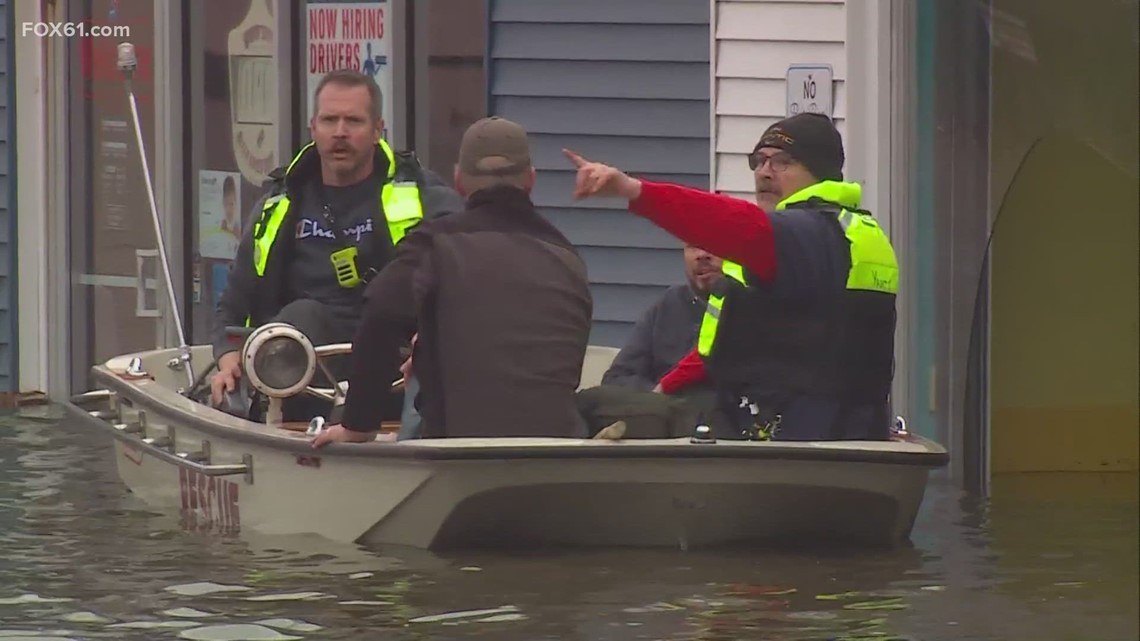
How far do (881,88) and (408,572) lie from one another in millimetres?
3220

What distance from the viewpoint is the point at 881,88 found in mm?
10305

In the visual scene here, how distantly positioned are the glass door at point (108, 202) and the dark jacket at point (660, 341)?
4.93 metres

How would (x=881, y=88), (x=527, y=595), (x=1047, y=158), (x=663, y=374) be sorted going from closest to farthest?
(x=527, y=595), (x=663, y=374), (x=881, y=88), (x=1047, y=158)

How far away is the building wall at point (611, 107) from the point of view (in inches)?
459

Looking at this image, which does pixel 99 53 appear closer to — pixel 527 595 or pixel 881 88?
pixel 881 88

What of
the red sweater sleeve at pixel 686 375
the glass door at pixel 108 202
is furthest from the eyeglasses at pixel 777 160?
the glass door at pixel 108 202

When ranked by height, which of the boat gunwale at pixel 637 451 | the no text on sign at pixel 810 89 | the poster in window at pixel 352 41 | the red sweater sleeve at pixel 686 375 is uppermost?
the poster in window at pixel 352 41

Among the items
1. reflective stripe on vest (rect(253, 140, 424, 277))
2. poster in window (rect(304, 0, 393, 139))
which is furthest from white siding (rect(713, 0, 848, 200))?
poster in window (rect(304, 0, 393, 139))

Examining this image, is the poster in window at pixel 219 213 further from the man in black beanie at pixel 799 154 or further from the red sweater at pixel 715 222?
the red sweater at pixel 715 222

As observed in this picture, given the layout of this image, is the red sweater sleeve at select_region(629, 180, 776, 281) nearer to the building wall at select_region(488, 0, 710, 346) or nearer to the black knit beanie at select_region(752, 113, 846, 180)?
the black knit beanie at select_region(752, 113, 846, 180)

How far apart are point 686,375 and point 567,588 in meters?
1.12

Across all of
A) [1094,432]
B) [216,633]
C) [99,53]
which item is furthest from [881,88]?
[99,53]

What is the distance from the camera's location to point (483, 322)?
26.7 ft

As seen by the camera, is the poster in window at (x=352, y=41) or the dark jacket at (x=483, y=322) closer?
the dark jacket at (x=483, y=322)
